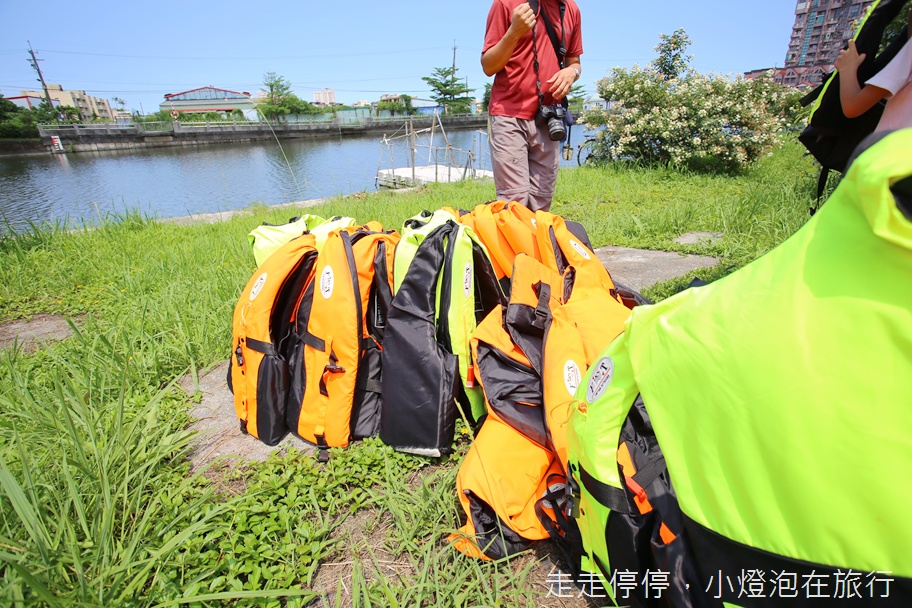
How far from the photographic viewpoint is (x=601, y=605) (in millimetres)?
1140

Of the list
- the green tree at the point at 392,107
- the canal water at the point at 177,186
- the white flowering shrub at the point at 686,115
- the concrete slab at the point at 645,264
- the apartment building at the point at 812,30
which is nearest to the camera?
the concrete slab at the point at 645,264

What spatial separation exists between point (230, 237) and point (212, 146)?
34626 mm

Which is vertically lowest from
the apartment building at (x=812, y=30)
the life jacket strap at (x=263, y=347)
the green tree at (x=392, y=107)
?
the life jacket strap at (x=263, y=347)

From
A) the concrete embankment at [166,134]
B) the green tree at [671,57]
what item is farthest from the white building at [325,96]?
the green tree at [671,57]

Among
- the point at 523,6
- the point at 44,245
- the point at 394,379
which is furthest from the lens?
the point at 44,245

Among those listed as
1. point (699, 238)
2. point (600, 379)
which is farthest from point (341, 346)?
point (699, 238)

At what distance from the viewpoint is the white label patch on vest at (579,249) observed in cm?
199

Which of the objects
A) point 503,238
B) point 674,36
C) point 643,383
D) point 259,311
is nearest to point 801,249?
point 643,383

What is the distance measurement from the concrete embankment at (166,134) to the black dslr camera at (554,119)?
2602 centimetres

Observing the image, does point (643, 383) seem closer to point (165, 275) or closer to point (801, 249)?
point (801, 249)

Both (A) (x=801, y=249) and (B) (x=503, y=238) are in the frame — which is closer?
(A) (x=801, y=249)

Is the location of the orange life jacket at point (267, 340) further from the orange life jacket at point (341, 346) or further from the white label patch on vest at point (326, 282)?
the white label patch on vest at point (326, 282)

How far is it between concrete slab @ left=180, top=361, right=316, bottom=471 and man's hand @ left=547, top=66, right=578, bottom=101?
2506mm

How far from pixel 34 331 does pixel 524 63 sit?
361cm
